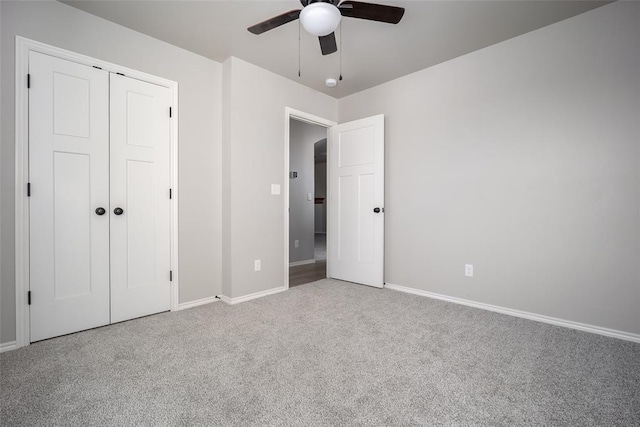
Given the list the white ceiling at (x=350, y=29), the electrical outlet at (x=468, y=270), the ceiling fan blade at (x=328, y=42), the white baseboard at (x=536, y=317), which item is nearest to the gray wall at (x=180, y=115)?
the white ceiling at (x=350, y=29)

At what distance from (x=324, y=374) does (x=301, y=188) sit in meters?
3.83

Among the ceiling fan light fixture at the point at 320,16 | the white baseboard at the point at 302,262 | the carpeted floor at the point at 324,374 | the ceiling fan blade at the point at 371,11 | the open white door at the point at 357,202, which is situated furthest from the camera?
the white baseboard at the point at 302,262

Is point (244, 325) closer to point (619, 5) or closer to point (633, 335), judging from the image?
point (633, 335)

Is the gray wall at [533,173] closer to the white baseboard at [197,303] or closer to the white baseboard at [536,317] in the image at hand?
the white baseboard at [536,317]

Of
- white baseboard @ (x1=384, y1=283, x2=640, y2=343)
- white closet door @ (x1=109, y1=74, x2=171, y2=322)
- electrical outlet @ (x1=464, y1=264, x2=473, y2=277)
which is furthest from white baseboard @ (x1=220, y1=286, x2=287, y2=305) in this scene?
electrical outlet @ (x1=464, y1=264, x2=473, y2=277)

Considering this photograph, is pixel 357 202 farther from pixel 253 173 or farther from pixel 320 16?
pixel 320 16

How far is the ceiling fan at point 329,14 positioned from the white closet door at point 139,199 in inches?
50.6

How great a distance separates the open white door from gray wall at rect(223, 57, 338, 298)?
0.82 m

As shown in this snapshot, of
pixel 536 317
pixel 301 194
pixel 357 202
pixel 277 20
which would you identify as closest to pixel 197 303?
pixel 357 202

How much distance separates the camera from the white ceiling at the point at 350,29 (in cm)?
221

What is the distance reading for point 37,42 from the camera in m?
2.09

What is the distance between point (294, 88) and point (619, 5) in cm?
287

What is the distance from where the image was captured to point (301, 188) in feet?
17.3

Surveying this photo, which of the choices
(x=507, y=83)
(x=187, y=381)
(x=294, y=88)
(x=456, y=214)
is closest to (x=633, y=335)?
(x=456, y=214)
